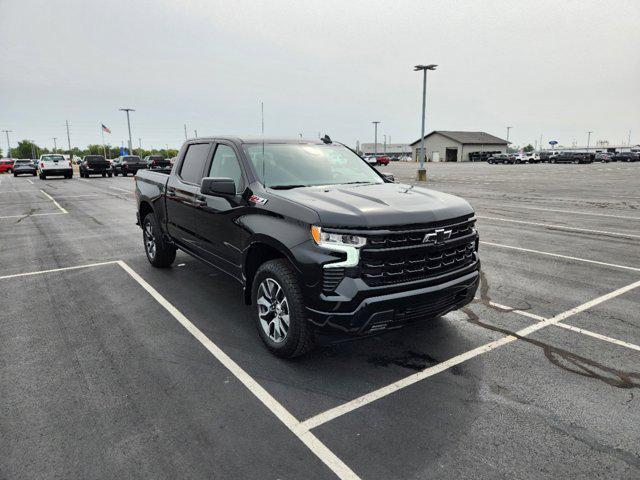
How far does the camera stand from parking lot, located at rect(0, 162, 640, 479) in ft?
8.61

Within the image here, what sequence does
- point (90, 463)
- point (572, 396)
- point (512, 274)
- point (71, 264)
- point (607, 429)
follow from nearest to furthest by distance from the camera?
point (90, 463) < point (607, 429) < point (572, 396) < point (512, 274) < point (71, 264)

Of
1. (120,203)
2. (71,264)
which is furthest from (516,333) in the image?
Answer: (120,203)

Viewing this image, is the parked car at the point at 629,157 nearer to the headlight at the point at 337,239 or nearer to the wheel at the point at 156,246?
the wheel at the point at 156,246

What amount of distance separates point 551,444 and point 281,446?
167 centimetres

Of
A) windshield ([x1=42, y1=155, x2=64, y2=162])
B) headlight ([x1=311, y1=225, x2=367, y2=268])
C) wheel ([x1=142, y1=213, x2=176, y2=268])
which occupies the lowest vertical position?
wheel ([x1=142, y1=213, x2=176, y2=268])

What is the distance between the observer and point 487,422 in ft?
9.73

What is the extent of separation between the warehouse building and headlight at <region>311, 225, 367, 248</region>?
88.0m

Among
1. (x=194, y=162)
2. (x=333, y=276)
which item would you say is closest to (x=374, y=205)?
(x=333, y=276)

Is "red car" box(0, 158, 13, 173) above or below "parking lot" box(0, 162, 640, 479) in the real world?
above

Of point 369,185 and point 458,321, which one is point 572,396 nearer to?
point 458,321

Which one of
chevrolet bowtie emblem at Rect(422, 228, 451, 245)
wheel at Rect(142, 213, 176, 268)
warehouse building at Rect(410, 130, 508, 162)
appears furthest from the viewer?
warehouse building at Rect(410, 130, 508, 162)

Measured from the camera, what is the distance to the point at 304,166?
4656mm

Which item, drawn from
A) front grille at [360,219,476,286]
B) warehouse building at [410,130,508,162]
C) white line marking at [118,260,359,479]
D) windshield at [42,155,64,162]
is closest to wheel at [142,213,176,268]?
white line marking at [118,260,359,479]

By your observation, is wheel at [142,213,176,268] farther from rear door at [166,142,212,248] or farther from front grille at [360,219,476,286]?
front grille at [360,219,476,286]
